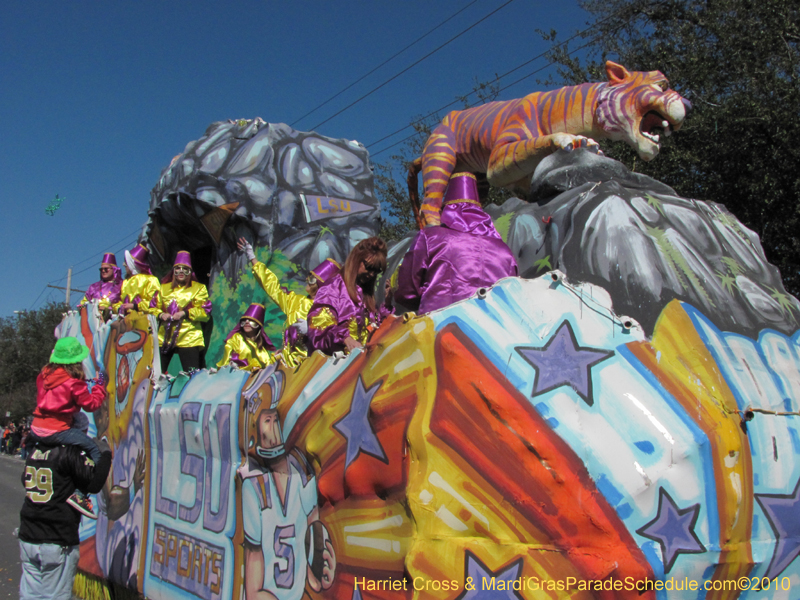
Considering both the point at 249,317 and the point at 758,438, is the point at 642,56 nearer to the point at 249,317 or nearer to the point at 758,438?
the point at 249,317

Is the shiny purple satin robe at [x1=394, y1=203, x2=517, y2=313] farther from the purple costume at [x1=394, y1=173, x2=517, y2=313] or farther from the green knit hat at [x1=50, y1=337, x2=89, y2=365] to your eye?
the green knit hat at [x1=50, y1=337, x2=89, y2=365]

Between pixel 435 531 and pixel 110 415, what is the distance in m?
4.64

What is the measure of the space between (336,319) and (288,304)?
7.38 feet

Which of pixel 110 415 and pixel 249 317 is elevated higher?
pixel 249 317

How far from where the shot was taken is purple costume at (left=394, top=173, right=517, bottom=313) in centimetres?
324

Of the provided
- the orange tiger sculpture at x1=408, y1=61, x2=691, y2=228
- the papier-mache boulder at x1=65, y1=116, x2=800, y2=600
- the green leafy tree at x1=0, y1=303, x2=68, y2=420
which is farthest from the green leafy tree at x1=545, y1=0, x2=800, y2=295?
the green leafy tree at x1=0, y1=303, x2=68, y2=420

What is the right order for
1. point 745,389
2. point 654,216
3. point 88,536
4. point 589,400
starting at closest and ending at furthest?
point 589,400, point 745,389, point 654,216, point 88,536

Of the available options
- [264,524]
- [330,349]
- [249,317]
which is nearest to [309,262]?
[249,317]

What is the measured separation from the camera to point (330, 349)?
4.29m

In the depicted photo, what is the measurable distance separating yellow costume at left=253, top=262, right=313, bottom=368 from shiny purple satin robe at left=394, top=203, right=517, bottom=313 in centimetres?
247

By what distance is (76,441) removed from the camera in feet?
Result: 14.1

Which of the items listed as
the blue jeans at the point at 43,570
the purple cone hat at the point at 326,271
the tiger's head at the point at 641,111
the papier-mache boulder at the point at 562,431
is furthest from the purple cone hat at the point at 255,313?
the tiger's head at the point at 641,111

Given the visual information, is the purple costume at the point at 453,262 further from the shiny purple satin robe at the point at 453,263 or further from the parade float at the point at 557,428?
the parade float at the point at 557,428

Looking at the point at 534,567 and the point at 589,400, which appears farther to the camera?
the point at 589,400
